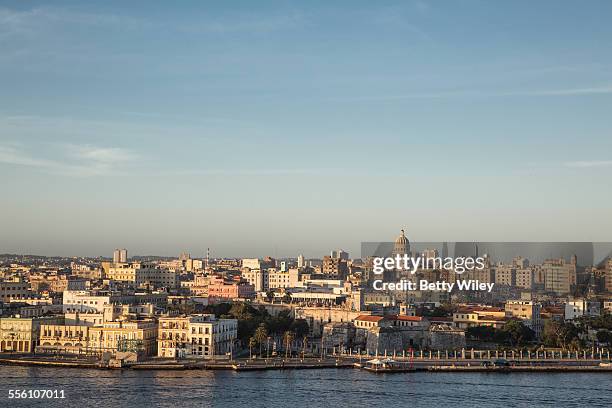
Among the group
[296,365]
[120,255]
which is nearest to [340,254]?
[120,255]

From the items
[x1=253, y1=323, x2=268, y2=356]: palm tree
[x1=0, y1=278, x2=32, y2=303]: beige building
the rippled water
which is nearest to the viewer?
the rippled water

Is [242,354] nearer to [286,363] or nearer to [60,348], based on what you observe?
[286,363]

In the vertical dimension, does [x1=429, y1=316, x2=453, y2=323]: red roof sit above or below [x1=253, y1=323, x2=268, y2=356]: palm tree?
above

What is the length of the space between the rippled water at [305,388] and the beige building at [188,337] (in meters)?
3.73

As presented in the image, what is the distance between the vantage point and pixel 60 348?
4197 cm

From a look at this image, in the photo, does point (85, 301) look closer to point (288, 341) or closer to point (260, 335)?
point (260, 335)

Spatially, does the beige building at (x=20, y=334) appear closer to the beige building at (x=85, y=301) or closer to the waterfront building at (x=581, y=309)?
the beige building at (x=85, y=301)

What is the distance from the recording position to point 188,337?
40.8 m

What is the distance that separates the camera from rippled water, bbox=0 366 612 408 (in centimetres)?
3039

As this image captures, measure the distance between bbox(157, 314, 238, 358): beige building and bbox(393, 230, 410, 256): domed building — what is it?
118 ft

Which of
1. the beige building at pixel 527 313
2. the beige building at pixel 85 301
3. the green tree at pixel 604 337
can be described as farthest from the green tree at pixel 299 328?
the green tree at pixel 604 337

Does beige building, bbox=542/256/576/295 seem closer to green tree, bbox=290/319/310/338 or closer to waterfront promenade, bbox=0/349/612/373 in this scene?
green tree, bbox=290/319/310/338

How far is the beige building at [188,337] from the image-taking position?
4059cm

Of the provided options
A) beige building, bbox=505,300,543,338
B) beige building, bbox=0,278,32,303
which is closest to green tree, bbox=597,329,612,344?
beige building, bbox=505,300,543,338
